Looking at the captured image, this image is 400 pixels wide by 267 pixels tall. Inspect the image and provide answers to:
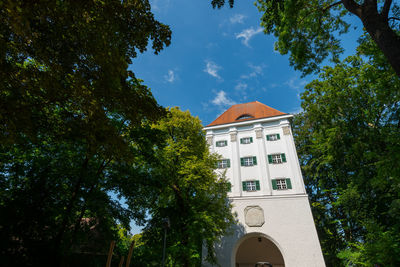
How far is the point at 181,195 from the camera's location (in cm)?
1440

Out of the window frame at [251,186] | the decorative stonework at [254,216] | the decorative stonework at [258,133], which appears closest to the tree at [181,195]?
the decorative stonework at [254,216]

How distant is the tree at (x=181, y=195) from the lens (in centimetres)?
1179

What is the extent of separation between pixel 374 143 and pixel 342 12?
812 cm

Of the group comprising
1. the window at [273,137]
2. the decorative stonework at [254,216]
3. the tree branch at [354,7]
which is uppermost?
the window at [273,137]

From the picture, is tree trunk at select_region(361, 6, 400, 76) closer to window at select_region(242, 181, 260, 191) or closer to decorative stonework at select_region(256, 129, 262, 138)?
window at select_region(242, 181, 260, 191)

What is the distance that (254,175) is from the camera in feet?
67.2

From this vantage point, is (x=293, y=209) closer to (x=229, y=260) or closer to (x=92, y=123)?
(x=229, y=260)

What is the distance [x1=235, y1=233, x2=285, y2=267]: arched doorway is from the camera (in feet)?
71.5

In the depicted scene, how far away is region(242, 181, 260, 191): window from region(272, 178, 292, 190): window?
150cm

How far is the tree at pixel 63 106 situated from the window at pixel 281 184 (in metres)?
14.4

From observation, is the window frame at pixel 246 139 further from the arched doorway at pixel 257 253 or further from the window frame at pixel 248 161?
the arched doorway at pixel 257 253

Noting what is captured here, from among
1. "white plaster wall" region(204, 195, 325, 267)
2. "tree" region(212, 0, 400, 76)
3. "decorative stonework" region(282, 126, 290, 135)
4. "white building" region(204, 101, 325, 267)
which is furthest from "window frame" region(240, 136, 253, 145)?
"tree" region(212, 0, 400, 76)

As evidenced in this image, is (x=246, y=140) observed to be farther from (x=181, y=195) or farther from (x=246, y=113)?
(x=181, y=195)

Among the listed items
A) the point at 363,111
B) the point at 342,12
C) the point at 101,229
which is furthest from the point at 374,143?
the point at 101,229
